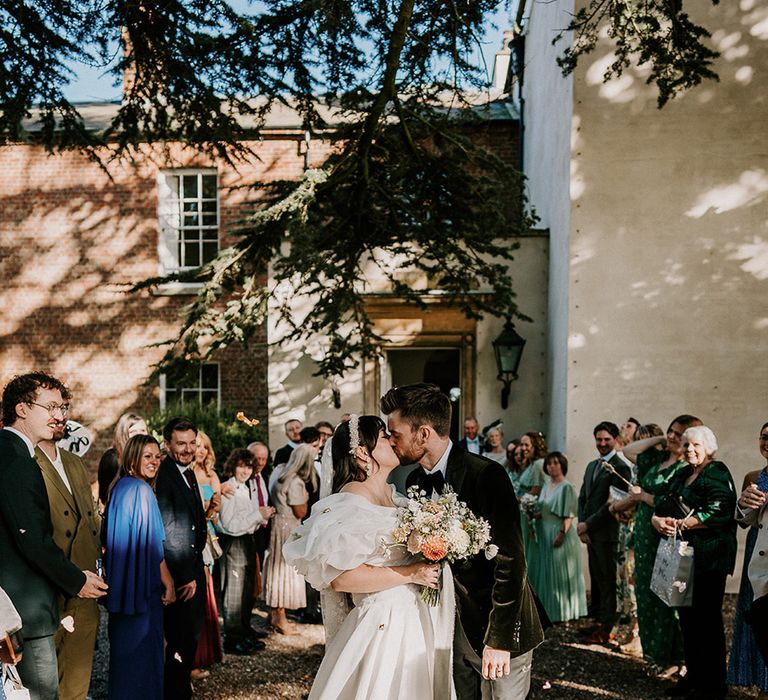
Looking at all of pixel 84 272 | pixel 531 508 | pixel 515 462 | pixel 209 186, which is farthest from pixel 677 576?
pixel 84 272

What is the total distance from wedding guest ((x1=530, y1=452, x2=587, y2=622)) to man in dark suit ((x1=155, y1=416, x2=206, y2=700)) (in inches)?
168

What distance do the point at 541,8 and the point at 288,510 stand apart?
10.9 m

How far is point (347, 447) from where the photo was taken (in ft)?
13.4

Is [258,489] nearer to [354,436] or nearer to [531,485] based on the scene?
[531,485]

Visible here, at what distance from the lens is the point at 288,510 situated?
888 cm

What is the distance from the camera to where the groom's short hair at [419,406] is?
4172 millimetres

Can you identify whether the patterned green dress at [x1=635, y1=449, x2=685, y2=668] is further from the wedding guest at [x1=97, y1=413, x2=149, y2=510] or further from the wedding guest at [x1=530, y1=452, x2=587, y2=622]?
the wedding guest at [x1=97, y1=413, x2=149, y2=510]

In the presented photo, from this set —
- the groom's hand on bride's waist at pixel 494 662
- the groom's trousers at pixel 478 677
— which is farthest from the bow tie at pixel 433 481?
the groom's hand on bride's waist at pixel 494 662

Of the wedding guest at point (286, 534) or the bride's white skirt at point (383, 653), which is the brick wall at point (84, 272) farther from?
the bride's white skirt at point (383, 653)

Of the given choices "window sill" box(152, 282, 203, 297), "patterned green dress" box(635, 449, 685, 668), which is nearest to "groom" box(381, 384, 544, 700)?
"patterned green dress" box(635, 449, 685, 668)

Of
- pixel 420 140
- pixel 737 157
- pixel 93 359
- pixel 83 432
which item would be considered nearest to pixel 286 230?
pixel 420 140

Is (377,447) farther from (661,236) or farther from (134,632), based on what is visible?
(661,236)

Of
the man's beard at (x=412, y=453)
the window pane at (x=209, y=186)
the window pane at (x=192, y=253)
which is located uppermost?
the window pane at (x=209, y=186)

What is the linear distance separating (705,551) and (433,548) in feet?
12.0
